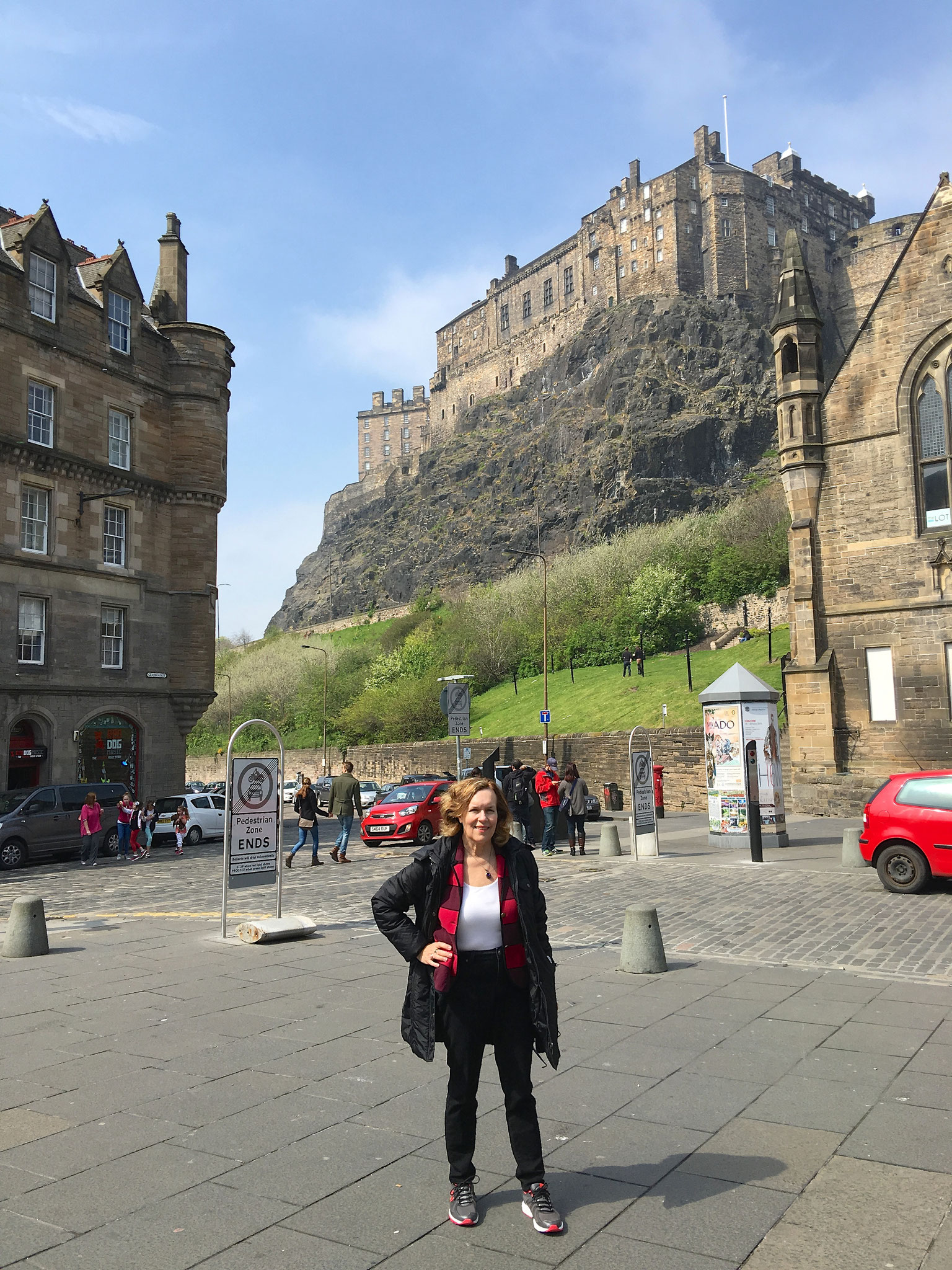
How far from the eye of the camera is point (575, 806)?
19.4 metres

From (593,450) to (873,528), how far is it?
79109mm

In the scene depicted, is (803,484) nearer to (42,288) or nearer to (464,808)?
(42,288)

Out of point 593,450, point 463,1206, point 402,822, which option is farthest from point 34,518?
point 593,450

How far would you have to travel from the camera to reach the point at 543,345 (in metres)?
123

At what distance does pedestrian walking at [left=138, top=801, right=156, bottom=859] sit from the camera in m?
24.4

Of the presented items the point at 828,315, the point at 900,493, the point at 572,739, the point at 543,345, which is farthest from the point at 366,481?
the point at 900,493

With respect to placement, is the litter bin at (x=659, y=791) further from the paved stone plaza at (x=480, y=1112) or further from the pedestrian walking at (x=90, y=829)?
the paved stone plaza at (x=480, y=1112)

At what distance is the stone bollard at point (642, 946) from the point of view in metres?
8.66

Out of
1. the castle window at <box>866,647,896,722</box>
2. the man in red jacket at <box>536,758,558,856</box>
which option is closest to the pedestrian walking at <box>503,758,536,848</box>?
the man in red jacket at <box>536,758,558,856</box>

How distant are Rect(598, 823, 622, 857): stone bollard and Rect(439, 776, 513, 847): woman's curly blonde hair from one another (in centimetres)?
1538

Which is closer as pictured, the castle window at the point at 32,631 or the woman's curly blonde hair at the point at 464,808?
the woman's curly blonde hair at the point at 464,808

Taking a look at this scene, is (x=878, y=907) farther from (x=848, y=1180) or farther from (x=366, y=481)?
(x=366, y=481)

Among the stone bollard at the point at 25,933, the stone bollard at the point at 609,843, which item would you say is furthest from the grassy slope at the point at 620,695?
the stone bollard at the point at 25,933

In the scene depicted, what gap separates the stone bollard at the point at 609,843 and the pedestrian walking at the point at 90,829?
417 inches
